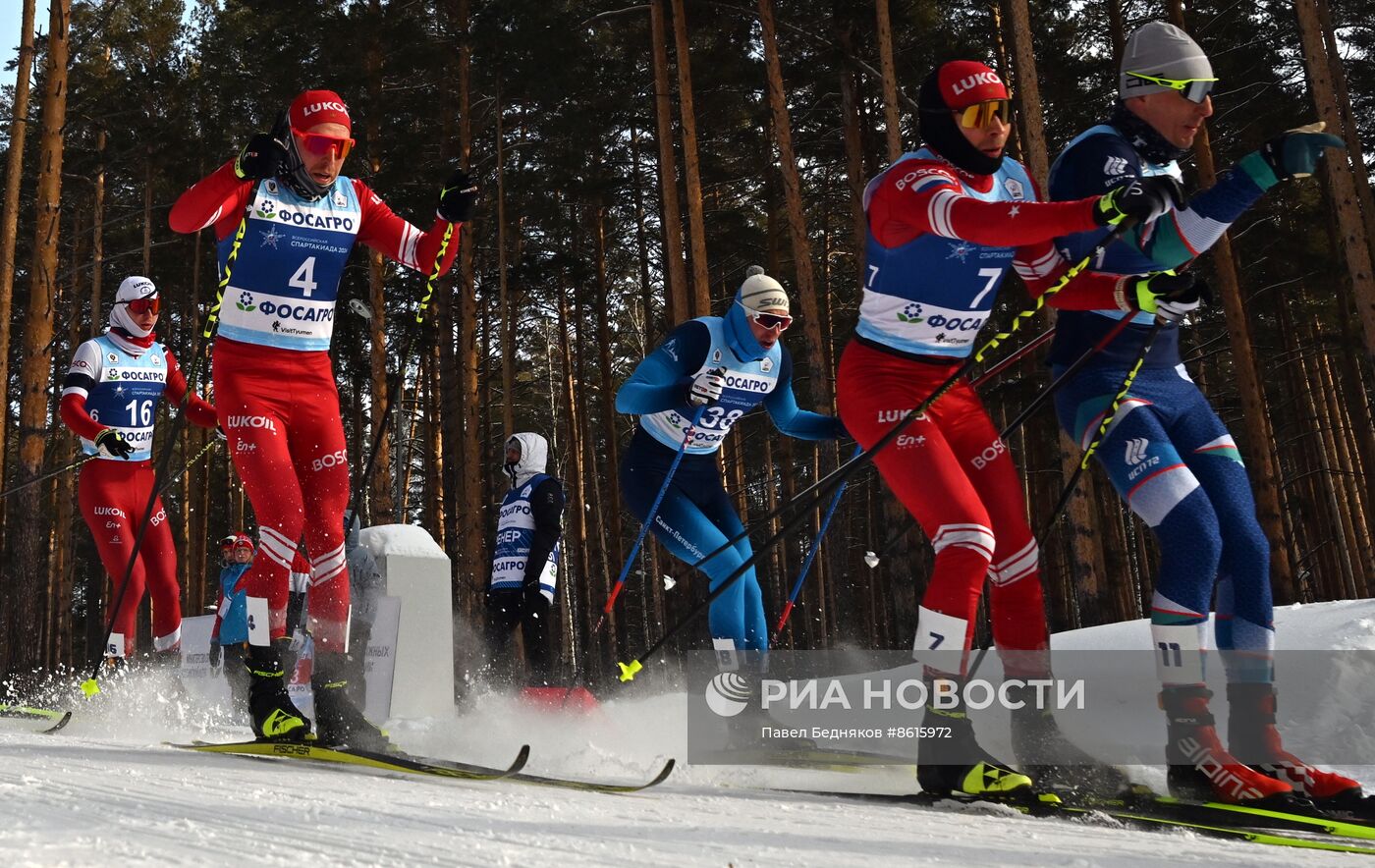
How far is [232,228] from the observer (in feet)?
15.5

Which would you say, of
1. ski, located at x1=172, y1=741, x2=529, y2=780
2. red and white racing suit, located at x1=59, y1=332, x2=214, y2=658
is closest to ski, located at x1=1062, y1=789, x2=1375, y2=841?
ski, located at x1=172, y1=741, x2=529, y2=780

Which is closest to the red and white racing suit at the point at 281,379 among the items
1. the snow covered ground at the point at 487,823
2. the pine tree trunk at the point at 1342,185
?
the snow covered ground at the point at 487,823

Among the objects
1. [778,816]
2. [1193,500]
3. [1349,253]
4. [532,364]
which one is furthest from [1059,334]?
[532,364]

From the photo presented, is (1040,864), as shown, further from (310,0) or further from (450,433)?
(310,0)

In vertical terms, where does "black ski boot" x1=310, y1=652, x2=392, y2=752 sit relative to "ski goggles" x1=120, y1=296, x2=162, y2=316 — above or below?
below

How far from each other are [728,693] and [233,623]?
7.05m

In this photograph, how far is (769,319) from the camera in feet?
19.6

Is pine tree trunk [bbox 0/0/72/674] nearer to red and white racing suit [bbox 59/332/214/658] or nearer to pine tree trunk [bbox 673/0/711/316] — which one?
red and white racing suit [bbox 59/332/214/658]

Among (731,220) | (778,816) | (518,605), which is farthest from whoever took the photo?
(731,220)

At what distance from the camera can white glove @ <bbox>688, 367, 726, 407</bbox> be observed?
5613mm

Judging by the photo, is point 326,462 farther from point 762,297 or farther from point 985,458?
point 985,458

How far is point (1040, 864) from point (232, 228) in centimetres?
395

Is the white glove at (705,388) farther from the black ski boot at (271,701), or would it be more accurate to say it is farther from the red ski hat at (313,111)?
the black ski boot at (271,701)

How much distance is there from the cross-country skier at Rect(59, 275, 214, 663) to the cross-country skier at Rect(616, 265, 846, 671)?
11.4 feet
